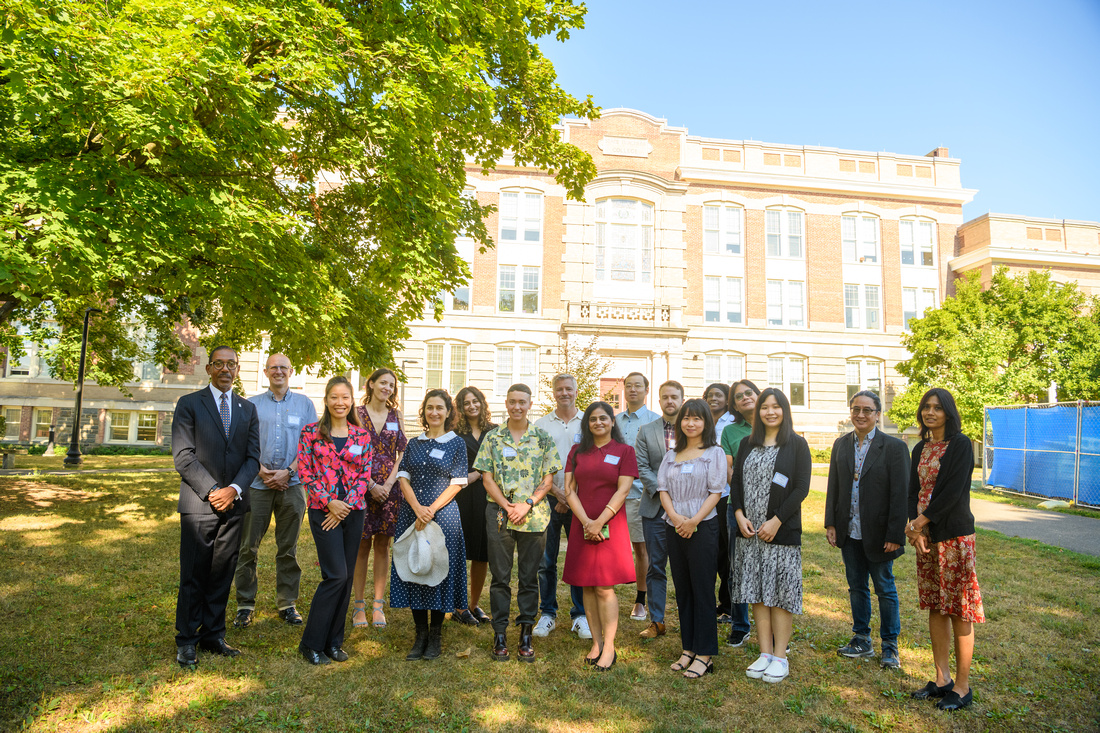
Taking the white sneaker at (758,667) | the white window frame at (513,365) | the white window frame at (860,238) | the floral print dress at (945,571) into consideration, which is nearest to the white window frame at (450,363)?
the white window frame at (513,365)

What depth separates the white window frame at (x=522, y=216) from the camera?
26.3 metres

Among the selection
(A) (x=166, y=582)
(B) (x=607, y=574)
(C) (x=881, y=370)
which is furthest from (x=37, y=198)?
(C) (x=881, y=370)

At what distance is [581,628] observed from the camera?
5.54 meters

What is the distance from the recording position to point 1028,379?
21156 mm

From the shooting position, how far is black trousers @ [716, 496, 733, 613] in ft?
18.5

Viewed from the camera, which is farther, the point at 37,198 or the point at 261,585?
the point at 261,585

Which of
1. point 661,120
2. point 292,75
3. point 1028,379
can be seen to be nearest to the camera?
point 292,75

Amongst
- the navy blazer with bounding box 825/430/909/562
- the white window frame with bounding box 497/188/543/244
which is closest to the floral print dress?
the navy blazer with bounding box 825/430/909/562

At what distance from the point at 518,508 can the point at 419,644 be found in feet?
4.29

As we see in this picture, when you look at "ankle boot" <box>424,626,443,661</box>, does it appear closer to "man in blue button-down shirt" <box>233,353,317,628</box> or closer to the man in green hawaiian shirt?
the man in green hawaiian shirt

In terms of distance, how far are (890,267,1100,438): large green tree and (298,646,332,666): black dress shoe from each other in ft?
77.0

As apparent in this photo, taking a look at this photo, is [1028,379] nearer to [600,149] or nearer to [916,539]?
[600,149]

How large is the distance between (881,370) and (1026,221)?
1055 cm

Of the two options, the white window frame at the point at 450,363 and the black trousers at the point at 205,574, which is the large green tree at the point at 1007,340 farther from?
the black trousers at the point at 205,574
